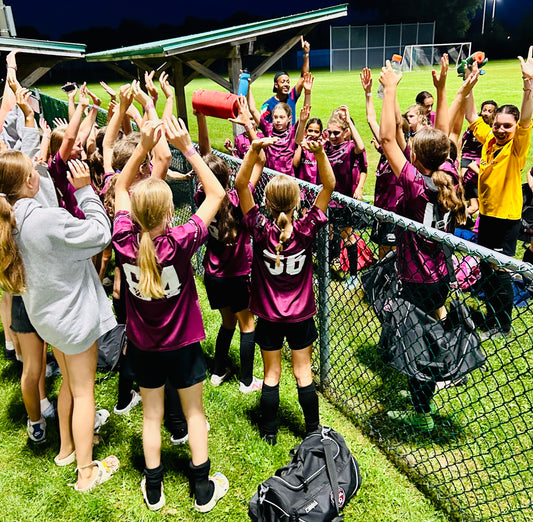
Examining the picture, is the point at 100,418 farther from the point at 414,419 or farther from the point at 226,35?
the point at 226,35

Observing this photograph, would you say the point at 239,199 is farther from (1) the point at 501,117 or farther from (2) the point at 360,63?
(2) the point at 360,63

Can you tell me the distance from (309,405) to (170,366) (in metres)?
0.98

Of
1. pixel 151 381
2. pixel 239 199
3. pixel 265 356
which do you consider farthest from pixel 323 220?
pixel 151 381

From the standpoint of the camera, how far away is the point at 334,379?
3.80 metres

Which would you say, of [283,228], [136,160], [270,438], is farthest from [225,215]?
[270,438]

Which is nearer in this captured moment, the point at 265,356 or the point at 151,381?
the point at 151,381

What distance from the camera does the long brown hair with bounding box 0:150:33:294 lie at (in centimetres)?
235

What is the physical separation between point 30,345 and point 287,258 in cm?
167

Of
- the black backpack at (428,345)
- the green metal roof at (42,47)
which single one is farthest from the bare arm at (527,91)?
the green metal roof at (42,47)

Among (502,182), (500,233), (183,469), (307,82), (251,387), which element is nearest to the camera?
(183,469)

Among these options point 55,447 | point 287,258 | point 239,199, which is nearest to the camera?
point 287,258

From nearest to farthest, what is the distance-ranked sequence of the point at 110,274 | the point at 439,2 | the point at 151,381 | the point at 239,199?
1. the point at 151,381
2. the point at 239,199
3. the point at 110,274
4. the point at 439,2

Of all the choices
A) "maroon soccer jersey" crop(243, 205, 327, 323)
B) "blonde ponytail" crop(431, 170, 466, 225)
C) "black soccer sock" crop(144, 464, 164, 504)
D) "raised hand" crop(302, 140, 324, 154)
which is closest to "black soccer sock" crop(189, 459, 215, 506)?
"black soccer sock" crop(144, 464, 164, 504)

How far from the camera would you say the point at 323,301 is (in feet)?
11.5
